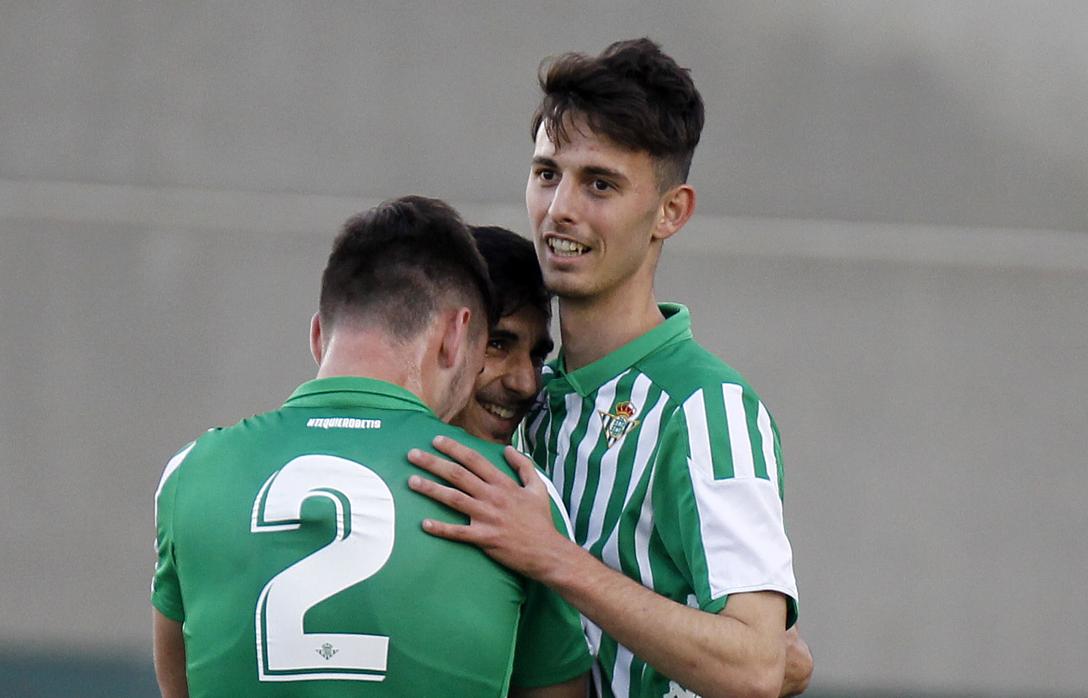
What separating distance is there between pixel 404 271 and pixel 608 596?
2.03 ft

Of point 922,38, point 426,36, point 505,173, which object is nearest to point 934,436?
point 922,38

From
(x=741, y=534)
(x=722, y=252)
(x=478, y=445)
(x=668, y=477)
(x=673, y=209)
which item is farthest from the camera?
(x=722, y=252)

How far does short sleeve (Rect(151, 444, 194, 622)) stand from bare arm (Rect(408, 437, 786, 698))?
41 centimetres

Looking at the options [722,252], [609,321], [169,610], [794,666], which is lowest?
[794,666]

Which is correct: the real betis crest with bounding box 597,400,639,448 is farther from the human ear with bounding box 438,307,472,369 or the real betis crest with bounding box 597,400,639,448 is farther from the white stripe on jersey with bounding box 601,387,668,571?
the human ear with bounding box 438,307,472,369

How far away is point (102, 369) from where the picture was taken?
5.93 meters

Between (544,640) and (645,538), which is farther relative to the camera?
(645,538)

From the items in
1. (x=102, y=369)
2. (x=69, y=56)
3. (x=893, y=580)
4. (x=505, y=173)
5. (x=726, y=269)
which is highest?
(x=69, y=56)

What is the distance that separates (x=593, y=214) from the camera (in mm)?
2658

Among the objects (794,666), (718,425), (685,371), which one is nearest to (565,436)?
(685,371)

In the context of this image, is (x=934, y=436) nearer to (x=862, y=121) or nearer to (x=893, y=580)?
(x=893, y=580)

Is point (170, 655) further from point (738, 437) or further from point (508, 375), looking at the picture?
point (738, 437)

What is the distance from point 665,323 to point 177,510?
101 centimetres

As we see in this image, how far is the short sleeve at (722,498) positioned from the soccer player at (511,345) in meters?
0.51
